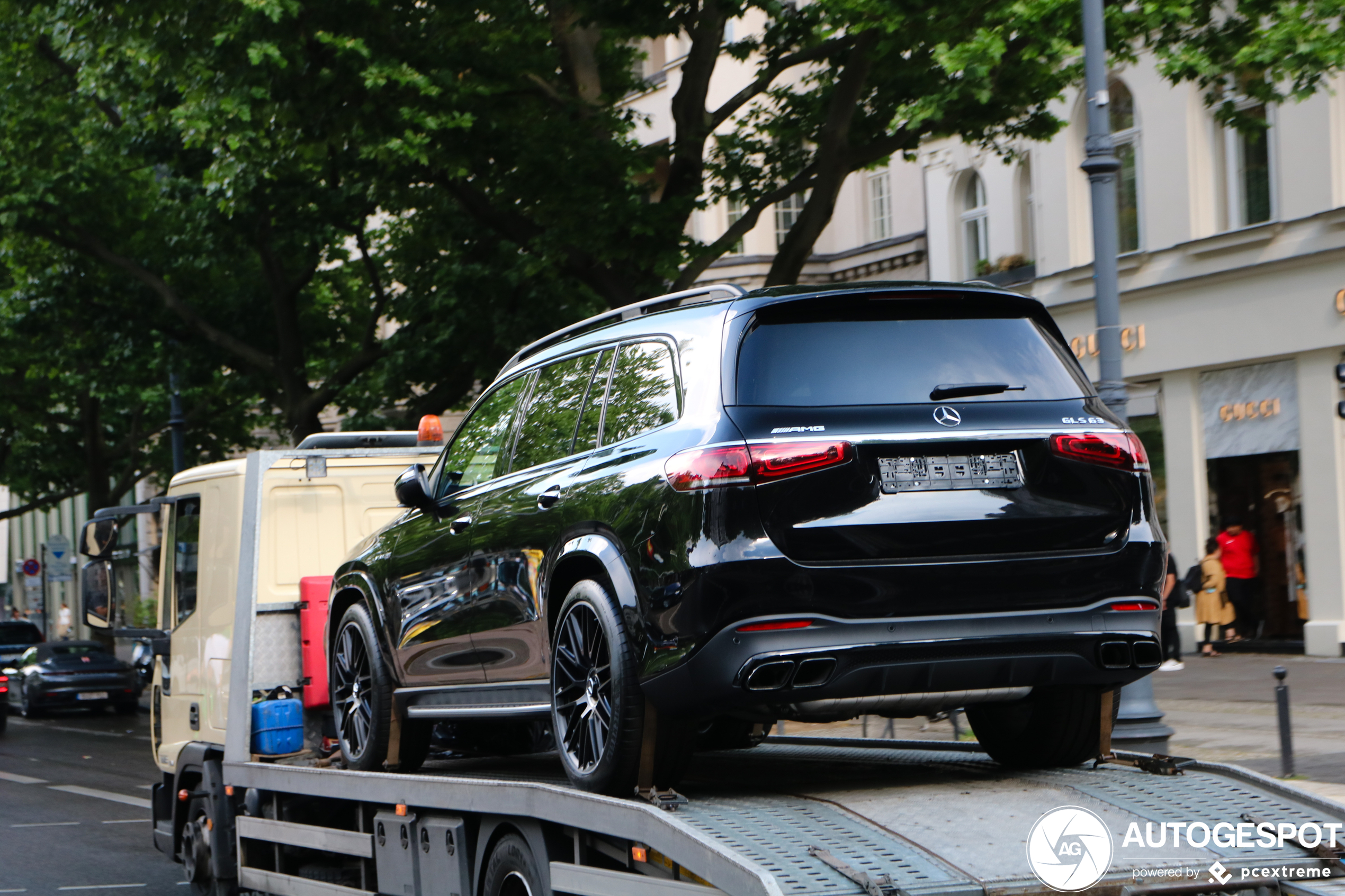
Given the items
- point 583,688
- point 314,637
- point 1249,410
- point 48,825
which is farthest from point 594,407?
point 1249,410

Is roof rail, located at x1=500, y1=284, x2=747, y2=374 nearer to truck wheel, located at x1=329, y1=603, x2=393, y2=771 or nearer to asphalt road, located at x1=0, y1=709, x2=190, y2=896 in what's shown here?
truck wheel, located at x1=329, y1=603, x2=393, y2=771

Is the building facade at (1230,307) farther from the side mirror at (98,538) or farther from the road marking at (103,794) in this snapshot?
the side mirror at (98,538)

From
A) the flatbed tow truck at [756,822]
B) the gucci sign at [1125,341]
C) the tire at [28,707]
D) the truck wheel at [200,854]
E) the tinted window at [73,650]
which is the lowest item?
the tire at [28,707]

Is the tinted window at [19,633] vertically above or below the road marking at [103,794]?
above

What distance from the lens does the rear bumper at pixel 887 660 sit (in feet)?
16.5

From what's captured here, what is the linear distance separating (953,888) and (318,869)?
14.3ft

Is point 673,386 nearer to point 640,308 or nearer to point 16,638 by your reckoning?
point 640,308

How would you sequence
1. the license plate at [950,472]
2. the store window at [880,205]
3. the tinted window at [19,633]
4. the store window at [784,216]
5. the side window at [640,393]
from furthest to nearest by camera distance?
the tinted window at [19,633]
the store window at [784,216]
the store window at [880,205]
the side window at [640,393]
the license plate at [950,472]

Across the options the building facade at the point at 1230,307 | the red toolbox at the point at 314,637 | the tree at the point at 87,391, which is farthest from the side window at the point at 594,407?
the tree at the point at 87,391

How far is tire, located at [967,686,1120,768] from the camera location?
589 cm

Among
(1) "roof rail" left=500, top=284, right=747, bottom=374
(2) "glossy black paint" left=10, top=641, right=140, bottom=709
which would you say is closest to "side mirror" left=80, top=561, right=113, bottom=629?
(1) "roof rail" left=500, top=284, right=747, bottom=374

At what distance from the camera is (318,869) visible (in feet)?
25.6

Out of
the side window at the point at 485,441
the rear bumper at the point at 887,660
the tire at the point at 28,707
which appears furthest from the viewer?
the tire at the point at 28,707

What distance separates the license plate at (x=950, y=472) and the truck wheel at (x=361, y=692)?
3134 millimetres
